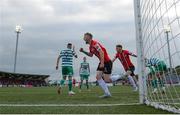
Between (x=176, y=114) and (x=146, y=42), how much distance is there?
85.9 inches

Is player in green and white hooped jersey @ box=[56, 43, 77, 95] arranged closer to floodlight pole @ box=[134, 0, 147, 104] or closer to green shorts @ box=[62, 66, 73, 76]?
green shorts @ box=[62, 66, 73, 76]

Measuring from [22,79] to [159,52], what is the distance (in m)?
69.0

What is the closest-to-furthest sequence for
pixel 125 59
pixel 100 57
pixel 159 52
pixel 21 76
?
pixel 159 52, pixel 100 57, pixel 125 59, pixel 21 76

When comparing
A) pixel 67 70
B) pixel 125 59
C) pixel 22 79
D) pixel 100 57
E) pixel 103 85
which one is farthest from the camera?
pixel 22 79

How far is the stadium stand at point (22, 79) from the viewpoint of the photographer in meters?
65.3

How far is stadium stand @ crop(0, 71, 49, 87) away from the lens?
65312 millimetres

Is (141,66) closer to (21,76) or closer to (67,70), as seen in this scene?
(67,70)

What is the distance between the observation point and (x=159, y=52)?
17.6 feet

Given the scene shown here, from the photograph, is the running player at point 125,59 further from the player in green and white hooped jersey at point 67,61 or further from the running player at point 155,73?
the running player at point 155,73

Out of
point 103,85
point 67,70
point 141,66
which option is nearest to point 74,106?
point 141,66

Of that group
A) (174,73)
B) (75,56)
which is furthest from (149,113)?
(75,56)

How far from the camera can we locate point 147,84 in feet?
21.6

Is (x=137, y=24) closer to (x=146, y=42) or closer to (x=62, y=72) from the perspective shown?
(x=146, y=42)

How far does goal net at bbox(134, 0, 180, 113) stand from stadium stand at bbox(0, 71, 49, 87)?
57150mm
